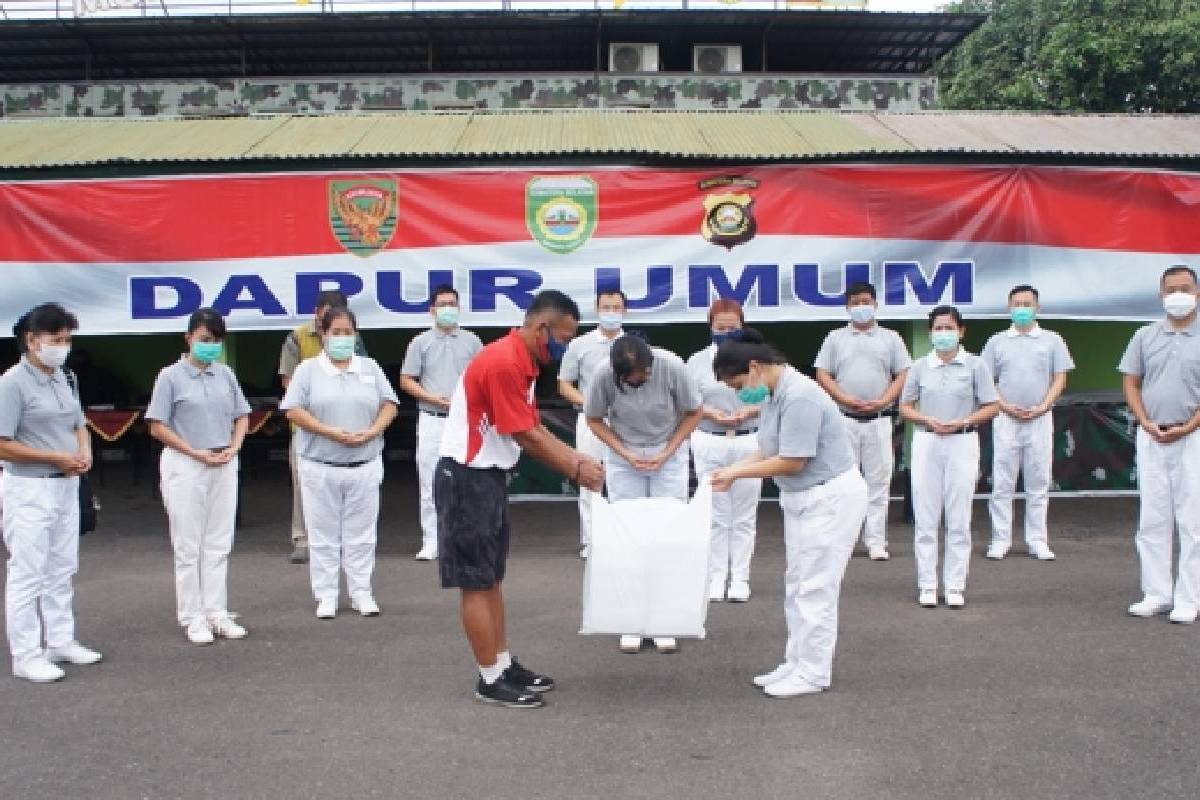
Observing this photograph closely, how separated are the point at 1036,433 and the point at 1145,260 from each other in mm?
2169

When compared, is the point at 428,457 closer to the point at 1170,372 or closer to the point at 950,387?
the point at 950,387

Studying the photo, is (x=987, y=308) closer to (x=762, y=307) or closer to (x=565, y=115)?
(x=762, y=307)

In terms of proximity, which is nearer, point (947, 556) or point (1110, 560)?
point (947, 556)

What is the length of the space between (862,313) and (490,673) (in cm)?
403

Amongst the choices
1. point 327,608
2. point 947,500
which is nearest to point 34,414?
point 327,608

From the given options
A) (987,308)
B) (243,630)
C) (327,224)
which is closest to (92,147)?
(327,224)

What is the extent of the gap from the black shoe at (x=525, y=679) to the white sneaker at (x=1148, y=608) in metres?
3.49

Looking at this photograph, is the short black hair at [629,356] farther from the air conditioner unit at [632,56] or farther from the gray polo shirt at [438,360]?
the air conditioner unit at [632,56]

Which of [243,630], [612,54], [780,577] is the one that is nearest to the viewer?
[243,630]

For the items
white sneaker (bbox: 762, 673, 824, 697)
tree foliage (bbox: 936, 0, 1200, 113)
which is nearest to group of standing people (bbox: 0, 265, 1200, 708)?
white sneaker (bbox: 762, 673, 824, 697)

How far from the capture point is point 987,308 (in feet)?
28.8

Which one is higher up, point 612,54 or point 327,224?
point 612,54

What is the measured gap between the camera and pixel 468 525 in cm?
465

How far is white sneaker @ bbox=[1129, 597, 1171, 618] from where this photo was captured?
6078 millimetres
